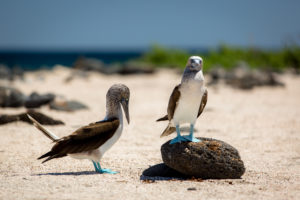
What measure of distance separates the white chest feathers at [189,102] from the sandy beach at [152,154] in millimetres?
868

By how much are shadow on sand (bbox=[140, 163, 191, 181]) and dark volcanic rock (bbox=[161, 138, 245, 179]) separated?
0.74 feet

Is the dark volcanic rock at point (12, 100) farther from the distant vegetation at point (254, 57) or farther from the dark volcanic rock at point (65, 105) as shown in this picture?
the distant vegetation at point (254, 57)

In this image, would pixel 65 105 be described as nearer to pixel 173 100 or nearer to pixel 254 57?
pixel 173 100

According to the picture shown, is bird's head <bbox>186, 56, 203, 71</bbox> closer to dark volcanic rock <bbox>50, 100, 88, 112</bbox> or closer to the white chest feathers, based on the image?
the white chest feathers

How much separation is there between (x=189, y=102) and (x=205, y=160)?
813 millimetres

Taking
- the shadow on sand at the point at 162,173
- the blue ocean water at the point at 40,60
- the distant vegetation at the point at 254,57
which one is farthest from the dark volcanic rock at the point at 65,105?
the blue ocean water at the point at 40,60

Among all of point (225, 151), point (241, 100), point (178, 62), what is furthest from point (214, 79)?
point (225, 151)

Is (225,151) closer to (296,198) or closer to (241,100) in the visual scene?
(296,198)

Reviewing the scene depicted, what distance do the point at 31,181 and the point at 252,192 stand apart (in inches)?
109

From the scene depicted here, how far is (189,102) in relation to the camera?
5.02 meters

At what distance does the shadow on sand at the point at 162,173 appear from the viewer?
5.30 m

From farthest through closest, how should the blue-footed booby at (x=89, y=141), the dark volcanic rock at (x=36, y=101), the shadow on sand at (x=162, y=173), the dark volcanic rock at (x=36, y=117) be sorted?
1. the dark volcanic rock at (x=36, y=101)
2. the dark volcanic rock at (x=36, y=117)
3. the shadow on sand at (x=162, y=173)
4. the blue-footed booby at (x=89, y=141)

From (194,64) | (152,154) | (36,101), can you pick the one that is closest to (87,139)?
(194,64)

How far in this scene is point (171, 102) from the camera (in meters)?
5.18
